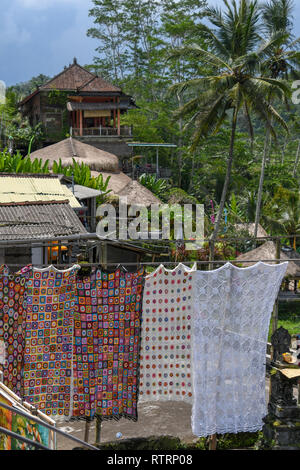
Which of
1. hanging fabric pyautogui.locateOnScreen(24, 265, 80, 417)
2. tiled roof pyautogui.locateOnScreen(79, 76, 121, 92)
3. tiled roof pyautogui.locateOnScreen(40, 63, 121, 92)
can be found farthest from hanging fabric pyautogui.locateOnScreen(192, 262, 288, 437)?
tiled roof pyautogui.locateOnScreen(79, 76, 121, 92)

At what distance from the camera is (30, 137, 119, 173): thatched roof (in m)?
23.4

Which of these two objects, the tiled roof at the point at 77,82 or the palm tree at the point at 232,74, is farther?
the tiled roof at the point at 77,82

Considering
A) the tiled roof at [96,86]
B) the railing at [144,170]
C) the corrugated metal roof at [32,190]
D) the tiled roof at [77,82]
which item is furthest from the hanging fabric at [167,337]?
the tiled roof at [96,86]

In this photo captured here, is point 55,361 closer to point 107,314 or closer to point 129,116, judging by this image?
point 107,314

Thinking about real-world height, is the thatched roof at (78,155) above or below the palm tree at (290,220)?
above

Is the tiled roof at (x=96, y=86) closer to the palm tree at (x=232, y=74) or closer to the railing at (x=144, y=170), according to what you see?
the railing at (x=144, y=170)

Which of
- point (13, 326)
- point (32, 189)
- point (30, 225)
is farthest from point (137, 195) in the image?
point (13, 326)

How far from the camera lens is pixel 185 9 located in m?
32.3

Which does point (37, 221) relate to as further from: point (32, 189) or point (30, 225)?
point (32, 189)

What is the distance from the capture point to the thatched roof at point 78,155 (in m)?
23.4

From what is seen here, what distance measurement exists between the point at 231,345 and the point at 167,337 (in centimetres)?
81

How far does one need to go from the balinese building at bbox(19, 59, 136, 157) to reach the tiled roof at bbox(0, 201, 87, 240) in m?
20.1

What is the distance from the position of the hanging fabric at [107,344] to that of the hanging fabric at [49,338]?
0.12 m
